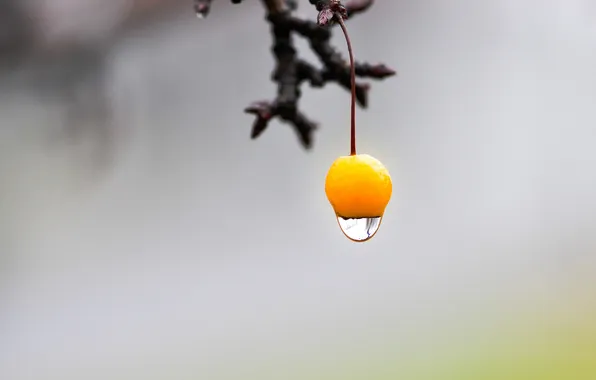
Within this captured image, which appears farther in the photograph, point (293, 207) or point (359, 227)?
point (293, 207)

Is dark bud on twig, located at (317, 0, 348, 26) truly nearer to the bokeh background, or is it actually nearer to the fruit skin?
the fruit skin

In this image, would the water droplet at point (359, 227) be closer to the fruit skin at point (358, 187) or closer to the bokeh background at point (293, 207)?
the fruit skin at point (358, 187)

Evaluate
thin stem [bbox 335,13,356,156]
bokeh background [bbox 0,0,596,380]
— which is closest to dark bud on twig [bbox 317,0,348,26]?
thin stem [bbox 335,13,356,156]

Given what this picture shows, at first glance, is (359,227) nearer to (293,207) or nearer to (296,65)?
(296,65)

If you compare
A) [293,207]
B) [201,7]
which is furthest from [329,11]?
[293,207]

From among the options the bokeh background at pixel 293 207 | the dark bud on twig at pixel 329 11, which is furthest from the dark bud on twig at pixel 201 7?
the bokeh background at pixel 293 207

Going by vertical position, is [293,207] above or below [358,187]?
above
